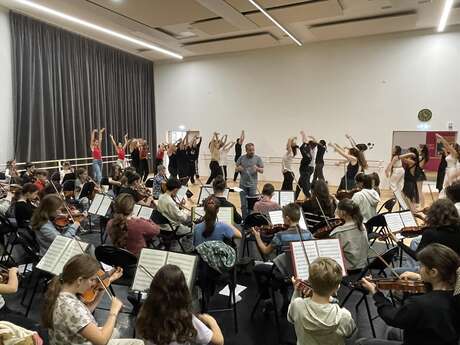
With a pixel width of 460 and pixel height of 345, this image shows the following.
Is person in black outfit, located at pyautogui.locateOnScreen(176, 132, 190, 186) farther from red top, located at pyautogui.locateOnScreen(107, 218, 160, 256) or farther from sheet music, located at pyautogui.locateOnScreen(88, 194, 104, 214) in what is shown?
red top, located at pyautogui.locateOnScreen(107, 218, 160, 256)

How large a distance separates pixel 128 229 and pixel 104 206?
1.97m

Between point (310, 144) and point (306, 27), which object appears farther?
point (306, 27)

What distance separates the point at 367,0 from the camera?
8.52 m

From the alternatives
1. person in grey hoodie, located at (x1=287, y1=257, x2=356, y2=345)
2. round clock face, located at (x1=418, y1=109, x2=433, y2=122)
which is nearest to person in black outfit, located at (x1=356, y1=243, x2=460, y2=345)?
person in grey hoodie, located at (x1=287, y1=257, x2=356, y2=345)

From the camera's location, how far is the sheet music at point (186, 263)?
272cm

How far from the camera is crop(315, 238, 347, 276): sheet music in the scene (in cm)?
293

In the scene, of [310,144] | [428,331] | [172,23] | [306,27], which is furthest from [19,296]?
[306,27]

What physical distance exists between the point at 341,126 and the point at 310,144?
368 cm

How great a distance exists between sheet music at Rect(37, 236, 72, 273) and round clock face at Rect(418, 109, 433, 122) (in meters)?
11.2

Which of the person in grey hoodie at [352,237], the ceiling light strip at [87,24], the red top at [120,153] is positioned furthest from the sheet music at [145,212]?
the red top at [120,153]

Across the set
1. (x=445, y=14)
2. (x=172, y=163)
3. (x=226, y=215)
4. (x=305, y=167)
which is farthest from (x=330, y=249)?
(x=172, y=163)

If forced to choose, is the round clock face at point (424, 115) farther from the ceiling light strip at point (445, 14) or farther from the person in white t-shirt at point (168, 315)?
the person in white t-shirt at point (168, 315)

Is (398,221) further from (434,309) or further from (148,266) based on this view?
(148,266)

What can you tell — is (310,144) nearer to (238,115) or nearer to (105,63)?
(238,115)
